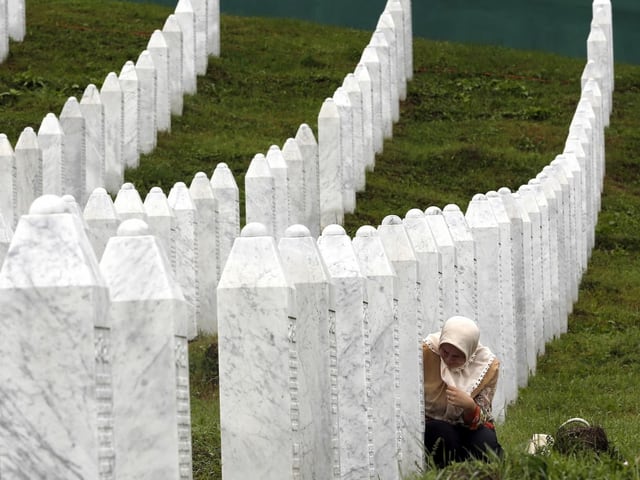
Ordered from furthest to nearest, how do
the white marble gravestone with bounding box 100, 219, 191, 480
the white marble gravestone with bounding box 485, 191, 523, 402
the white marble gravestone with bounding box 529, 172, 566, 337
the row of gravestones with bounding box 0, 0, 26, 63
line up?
1. the row of gravestones with bounding box 0, 0, 26, 63
2. the white marble gravestone with bounding box 529, 172, 566, 337
3. the white marble gravestone with bounding box 485, 191, 523, 402
4. the white marble gravestone with bounding box 100, 219, 191, 480

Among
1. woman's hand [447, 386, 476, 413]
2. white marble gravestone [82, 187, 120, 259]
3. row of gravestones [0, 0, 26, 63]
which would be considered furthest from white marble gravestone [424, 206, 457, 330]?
row of gravestones [0, 0, 26, 63]

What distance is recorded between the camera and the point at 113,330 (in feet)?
16.4

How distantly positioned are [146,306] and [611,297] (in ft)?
42.0

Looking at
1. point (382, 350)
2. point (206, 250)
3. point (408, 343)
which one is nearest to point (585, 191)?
point (206, 250)

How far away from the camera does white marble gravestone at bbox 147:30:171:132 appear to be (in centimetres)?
1992

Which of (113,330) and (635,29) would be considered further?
(635,29)

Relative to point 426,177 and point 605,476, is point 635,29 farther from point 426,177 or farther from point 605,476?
point 605,476

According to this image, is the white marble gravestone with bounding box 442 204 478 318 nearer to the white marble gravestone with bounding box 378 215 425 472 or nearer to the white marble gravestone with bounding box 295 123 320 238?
the white marble gravestone with bounding box 378 215 425 472

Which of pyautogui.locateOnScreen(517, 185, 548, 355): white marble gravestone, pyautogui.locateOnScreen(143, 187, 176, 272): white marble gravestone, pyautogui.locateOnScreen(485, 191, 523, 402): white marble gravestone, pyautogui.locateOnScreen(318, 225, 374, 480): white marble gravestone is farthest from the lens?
pyautogui.locateOnScreen(517, 185, 548, 355): white marble gravestone

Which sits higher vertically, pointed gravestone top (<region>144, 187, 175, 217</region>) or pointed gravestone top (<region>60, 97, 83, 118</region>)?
pointed gravestone top (<region>60, 97, 83, 118</region>)

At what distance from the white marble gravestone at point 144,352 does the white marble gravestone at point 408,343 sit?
118 inches

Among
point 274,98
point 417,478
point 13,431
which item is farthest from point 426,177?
point 13,431

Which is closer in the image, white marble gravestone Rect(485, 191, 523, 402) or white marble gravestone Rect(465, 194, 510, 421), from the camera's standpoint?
white marble gravestone Rect(465, 194, 510, 421)

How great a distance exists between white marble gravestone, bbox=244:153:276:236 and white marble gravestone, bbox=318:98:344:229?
291 cm
